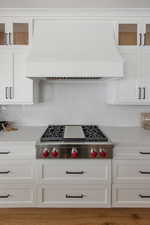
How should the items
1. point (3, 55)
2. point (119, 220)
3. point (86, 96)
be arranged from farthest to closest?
point (86, 96), point (3, 55), point (119, 220)

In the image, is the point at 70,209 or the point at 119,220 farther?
the point at 70,209

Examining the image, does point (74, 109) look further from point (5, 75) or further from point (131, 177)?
point (131, 177)

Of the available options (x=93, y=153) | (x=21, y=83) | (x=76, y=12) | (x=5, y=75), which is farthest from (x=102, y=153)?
(x=76, y=12)

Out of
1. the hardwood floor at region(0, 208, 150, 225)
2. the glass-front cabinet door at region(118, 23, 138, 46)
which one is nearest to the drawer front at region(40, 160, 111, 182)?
the hardwood floor at region(0, 208, 150, 225)

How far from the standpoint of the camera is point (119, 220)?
1.84 meters

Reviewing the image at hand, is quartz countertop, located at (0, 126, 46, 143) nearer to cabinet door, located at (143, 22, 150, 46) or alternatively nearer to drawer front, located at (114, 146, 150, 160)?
drawer front, located at (114, 146, 150, 160)

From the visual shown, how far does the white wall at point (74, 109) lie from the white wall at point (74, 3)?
941 millimetres

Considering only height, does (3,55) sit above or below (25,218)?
above

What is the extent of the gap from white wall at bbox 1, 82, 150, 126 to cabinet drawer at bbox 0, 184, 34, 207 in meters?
0.95

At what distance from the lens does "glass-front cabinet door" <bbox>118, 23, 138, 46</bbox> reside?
2314 millimetres

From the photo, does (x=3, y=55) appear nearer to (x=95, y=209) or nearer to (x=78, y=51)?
(x=78, y=51)

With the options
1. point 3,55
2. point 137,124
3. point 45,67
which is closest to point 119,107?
point 137,124

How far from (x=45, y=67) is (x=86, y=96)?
2.93 ft

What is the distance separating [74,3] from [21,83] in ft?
3.62
